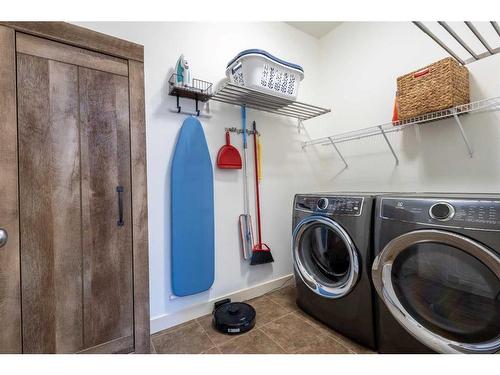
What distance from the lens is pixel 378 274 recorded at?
1.18m

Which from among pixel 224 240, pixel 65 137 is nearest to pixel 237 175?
pixel 224 240

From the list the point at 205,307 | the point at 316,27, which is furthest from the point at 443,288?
the point at 316,27

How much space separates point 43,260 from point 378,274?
158 centimetres

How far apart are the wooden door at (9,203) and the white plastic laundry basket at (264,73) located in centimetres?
110

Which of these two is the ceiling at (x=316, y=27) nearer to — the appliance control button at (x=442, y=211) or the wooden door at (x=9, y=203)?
the appliance control button at (x=442, y=211)

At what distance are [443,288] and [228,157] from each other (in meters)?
1.45

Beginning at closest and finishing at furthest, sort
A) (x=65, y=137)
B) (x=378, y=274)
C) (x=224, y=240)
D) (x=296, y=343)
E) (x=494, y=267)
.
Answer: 1. (x=494, y=267)
2. (x=65, y=137)
3. (x=378, y=274)
4. (x=296, y=343)
5. (x=224, y=240)

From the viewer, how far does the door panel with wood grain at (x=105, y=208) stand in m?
1.04

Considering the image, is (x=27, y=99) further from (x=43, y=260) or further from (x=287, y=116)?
(x=287, y=116)

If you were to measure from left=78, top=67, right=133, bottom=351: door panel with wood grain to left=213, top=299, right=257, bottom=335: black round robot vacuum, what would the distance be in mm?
543

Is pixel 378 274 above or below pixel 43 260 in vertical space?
below

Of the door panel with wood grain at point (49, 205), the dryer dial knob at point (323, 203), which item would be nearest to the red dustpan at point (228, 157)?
the dryer dial knob at point (323, 203)

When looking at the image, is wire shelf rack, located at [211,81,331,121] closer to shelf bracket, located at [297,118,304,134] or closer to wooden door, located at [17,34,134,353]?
shelf bracket, located at [297,118,304,134]
